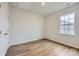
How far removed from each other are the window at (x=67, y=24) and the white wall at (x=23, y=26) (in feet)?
6.27

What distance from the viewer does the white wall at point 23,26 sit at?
144 inches

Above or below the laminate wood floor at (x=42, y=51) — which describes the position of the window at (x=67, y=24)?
above

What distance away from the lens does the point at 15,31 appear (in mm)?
3785

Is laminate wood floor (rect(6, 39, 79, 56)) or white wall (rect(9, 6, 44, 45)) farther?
white wall (rect(9, 6, 44, 45))

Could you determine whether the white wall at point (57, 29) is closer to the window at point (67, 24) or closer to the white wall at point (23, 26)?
the window at point (67, 24)

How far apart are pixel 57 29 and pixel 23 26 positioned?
2.29m

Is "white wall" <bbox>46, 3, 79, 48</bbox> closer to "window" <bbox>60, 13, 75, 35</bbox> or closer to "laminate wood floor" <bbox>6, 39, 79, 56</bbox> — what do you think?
"window" <bbox>60, 13, 75, 35</bbox>

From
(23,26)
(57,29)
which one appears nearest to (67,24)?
(57,29)

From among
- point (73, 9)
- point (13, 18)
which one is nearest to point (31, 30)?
point (13, 18)

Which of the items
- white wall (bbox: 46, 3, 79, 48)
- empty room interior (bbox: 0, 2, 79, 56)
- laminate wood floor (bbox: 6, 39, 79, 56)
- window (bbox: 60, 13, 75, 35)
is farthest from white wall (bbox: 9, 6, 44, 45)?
window (bbox: 60, 13, 75, 35)

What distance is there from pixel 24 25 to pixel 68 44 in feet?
9.43

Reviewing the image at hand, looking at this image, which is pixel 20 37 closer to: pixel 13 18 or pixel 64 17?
pixel 13 18

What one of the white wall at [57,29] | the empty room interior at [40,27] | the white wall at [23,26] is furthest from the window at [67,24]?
the white wall at [23,26]

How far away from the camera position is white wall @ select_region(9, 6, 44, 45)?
3.67 meters
